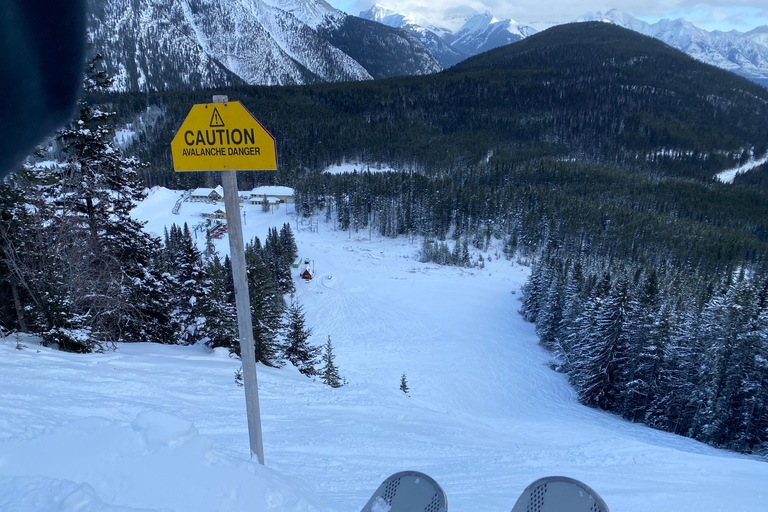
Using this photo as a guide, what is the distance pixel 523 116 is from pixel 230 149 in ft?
497

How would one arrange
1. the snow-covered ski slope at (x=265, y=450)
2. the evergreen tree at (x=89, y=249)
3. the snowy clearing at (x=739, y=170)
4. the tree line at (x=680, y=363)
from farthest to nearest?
the snowy clearing at (x=739, y=170), the tree line at (x=680, y=363), the evergreen tree at (x=89, y=249), the snow-covered ski slope at (x=265, y=450)

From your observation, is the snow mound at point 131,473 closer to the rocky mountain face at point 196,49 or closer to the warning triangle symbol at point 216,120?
the warning triangle symbol at point 216,120

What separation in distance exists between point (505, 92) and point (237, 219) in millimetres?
168165

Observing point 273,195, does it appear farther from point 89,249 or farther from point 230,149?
point 230,149

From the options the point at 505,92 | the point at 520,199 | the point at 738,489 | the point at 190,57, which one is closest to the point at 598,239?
the point at 520,199

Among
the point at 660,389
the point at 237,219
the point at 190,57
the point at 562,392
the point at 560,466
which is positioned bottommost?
the point at 562,392

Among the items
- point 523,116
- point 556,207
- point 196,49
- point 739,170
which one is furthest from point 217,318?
point 196,49

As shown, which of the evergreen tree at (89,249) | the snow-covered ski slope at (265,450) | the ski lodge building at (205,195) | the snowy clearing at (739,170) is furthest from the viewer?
the snowy clearing at (739,170)

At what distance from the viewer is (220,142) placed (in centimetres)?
284

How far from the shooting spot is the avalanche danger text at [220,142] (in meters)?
2.76

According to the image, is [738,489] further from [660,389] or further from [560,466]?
[660,389]

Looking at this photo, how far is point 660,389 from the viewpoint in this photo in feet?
62.3

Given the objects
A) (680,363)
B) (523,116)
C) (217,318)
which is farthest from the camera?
(523,116)

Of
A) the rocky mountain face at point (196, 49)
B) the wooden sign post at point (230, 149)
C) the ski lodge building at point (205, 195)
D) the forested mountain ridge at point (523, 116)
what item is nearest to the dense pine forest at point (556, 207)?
the forested mountain ridge at point (523, 116)
